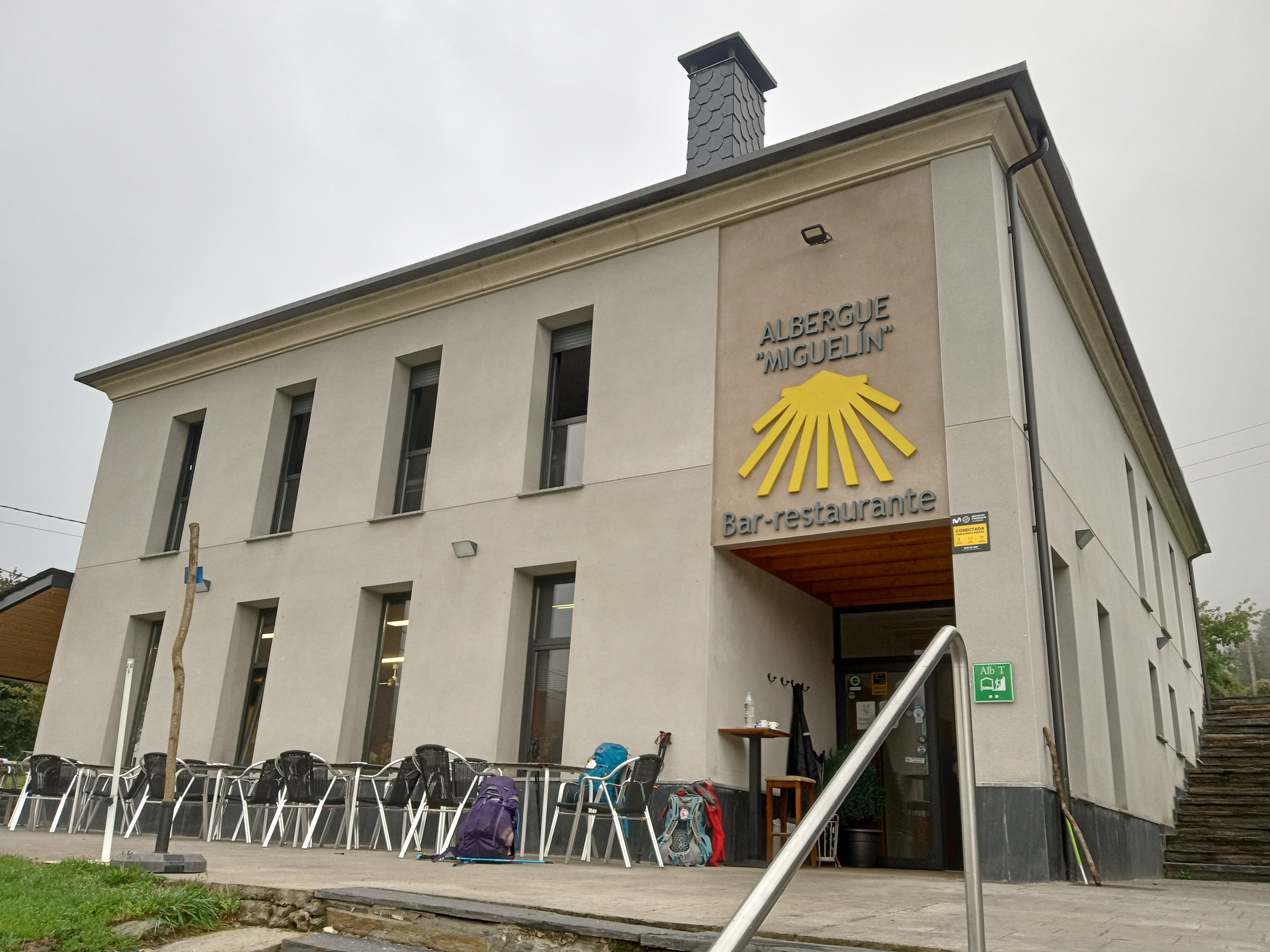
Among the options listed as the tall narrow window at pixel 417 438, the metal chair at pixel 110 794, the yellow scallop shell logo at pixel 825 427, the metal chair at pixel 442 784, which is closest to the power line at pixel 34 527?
the metal chair at pixel 110 794

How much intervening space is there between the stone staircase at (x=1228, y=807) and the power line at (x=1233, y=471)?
2082 centimetres

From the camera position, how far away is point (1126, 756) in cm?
1043

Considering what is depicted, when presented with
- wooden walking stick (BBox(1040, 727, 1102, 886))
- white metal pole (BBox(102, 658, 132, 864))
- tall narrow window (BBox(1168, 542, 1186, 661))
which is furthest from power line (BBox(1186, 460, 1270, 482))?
white metal pole (BBox(102, 658, 132, 864))

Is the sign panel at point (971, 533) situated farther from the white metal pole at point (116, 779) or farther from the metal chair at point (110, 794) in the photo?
the metal chair at point (110, 794)

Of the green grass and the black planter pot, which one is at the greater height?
the black planter pot

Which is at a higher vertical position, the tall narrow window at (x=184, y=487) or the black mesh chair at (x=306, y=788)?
the tall narrow window at (x=184, y=487)

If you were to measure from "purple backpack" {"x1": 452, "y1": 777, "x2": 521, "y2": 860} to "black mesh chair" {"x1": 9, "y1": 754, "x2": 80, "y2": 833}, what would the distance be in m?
5.65

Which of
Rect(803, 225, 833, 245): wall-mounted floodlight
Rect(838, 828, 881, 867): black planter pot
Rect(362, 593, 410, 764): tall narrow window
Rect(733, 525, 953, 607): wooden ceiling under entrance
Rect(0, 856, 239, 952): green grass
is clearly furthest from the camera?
Rect(362, 593, 410, 764): tall narrow window

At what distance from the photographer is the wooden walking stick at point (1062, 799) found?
22.6 ft

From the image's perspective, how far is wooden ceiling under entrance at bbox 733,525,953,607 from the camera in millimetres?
8602

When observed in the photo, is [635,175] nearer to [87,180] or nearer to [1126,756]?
[87,180]

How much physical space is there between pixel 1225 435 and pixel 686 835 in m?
36.2

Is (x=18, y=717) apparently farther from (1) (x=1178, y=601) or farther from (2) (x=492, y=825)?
(1) (x=1178, y=601)

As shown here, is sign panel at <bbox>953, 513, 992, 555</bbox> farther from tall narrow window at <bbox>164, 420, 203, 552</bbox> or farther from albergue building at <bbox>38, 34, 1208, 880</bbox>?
tall narrow window at <bbox>164, 420, 203, 552</bbox>
